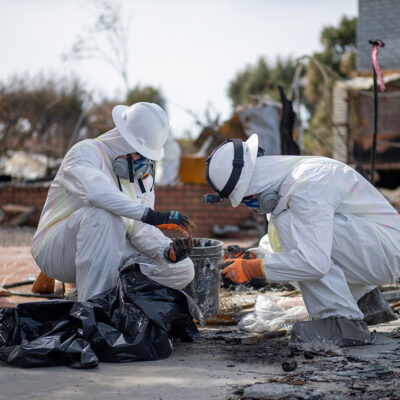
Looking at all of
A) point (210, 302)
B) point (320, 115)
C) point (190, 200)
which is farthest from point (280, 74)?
point (210, 302)

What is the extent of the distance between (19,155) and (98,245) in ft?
38.1

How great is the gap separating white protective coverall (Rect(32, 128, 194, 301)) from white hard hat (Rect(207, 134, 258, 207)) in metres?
0.54

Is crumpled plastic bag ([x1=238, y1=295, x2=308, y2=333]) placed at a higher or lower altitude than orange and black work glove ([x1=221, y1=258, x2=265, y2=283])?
lower

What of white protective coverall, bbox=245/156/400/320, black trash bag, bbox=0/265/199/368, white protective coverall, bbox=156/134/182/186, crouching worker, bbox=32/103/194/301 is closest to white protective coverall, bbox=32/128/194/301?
crouching worker, bbox=32/103/194/301

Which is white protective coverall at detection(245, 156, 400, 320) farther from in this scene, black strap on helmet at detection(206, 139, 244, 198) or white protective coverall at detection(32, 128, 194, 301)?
white protective coverall at detection(32, 128, 194, 301)

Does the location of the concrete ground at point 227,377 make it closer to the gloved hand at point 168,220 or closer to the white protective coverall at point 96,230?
the white protective coverall at point 96,230

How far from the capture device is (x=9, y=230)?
10211 mm

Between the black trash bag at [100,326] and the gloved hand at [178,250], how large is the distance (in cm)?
25

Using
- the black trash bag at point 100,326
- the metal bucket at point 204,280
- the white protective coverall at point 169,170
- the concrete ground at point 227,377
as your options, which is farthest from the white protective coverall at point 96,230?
the white protective coverall at point 169,170

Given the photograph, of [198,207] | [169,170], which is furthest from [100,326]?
[169,170]

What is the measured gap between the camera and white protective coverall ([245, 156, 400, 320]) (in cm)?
337

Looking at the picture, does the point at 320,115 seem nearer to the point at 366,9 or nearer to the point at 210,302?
the point at 366,9

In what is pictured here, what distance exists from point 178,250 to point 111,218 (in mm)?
470

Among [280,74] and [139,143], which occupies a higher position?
[280,74]
